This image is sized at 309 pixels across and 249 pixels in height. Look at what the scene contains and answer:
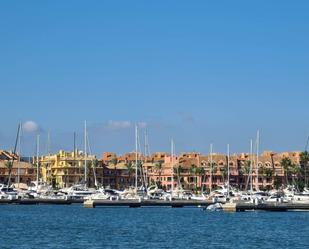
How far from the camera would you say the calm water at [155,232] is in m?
69.2

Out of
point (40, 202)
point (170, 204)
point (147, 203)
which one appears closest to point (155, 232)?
point (147, 203)

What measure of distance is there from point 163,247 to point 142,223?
100 ft

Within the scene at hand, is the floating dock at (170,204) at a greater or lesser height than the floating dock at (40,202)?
lesser

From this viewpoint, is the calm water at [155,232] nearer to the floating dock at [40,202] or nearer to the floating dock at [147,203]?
the floating dock at [147,203]

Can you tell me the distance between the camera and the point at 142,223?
96812mm

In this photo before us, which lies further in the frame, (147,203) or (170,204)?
(170,204)

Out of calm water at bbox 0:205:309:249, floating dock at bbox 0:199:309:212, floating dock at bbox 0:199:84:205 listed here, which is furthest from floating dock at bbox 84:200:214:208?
calm water at bbox 0:205:309:249

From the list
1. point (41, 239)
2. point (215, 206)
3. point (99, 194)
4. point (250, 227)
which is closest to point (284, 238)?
point (250, 227)

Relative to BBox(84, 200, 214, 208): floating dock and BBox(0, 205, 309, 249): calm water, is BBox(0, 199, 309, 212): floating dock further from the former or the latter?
BBox(0, 205, 309, 249): calm water

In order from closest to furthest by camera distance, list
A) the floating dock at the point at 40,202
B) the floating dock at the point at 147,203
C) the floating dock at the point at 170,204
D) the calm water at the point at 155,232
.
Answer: the calm water at the point at 155,232, the floating dock at the point at 170,204, the floating dock at the point at 147,203, the floating dock at the point at 40,202

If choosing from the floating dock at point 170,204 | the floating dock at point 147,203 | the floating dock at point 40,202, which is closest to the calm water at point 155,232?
the floating dock at point 170,204

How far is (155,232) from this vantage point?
8206cm

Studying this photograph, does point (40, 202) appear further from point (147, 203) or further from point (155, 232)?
point (155, 232)

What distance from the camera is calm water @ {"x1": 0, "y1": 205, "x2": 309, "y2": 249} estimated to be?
6919 centimetres
